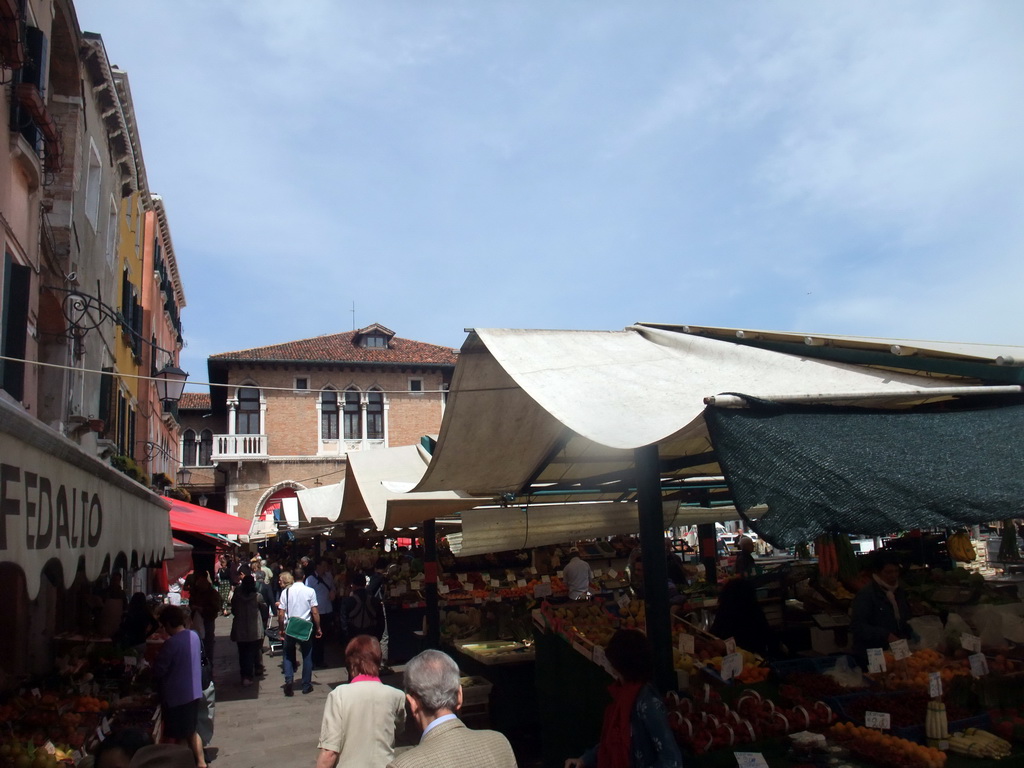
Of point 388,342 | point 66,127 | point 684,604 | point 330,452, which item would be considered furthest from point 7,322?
point 388,342

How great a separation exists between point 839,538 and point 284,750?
252 inches

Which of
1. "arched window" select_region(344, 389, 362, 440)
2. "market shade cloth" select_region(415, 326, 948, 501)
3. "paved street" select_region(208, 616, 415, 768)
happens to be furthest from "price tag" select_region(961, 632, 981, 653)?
"arched window" select_region(344, 389, 362, 440)

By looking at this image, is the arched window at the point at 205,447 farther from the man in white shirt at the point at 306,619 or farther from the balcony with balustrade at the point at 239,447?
the man in white shirt at the point at 306,619

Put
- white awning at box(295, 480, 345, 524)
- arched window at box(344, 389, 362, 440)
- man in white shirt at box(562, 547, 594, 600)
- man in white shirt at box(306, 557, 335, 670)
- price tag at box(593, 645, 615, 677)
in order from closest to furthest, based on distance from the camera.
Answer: price tag at box(593, 645, 615, 677), man in white shirt at box(562, 547, 594, 600), man in white shirt at box(306, 557, 335, 670), white awning at box(295, 480, 345, 524), arched window at box(344, 389, 362, 440)

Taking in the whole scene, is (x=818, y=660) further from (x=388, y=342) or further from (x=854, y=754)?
(x=388, y=342)

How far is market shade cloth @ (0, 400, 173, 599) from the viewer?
252 cm

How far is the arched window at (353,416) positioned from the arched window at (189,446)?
915 cm

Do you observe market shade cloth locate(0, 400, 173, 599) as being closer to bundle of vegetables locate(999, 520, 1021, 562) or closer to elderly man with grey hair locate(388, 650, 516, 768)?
elderly man with grey hair locate(388, 650, 516, 768)

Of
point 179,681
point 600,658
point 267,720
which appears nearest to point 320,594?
point 267,720

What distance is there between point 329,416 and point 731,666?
1443 inches

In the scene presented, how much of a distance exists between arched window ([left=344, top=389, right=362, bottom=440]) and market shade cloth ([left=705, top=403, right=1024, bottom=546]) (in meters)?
37.7

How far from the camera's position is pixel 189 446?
4278cm

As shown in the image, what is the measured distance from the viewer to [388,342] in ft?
140

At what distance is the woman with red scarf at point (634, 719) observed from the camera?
139 inches
